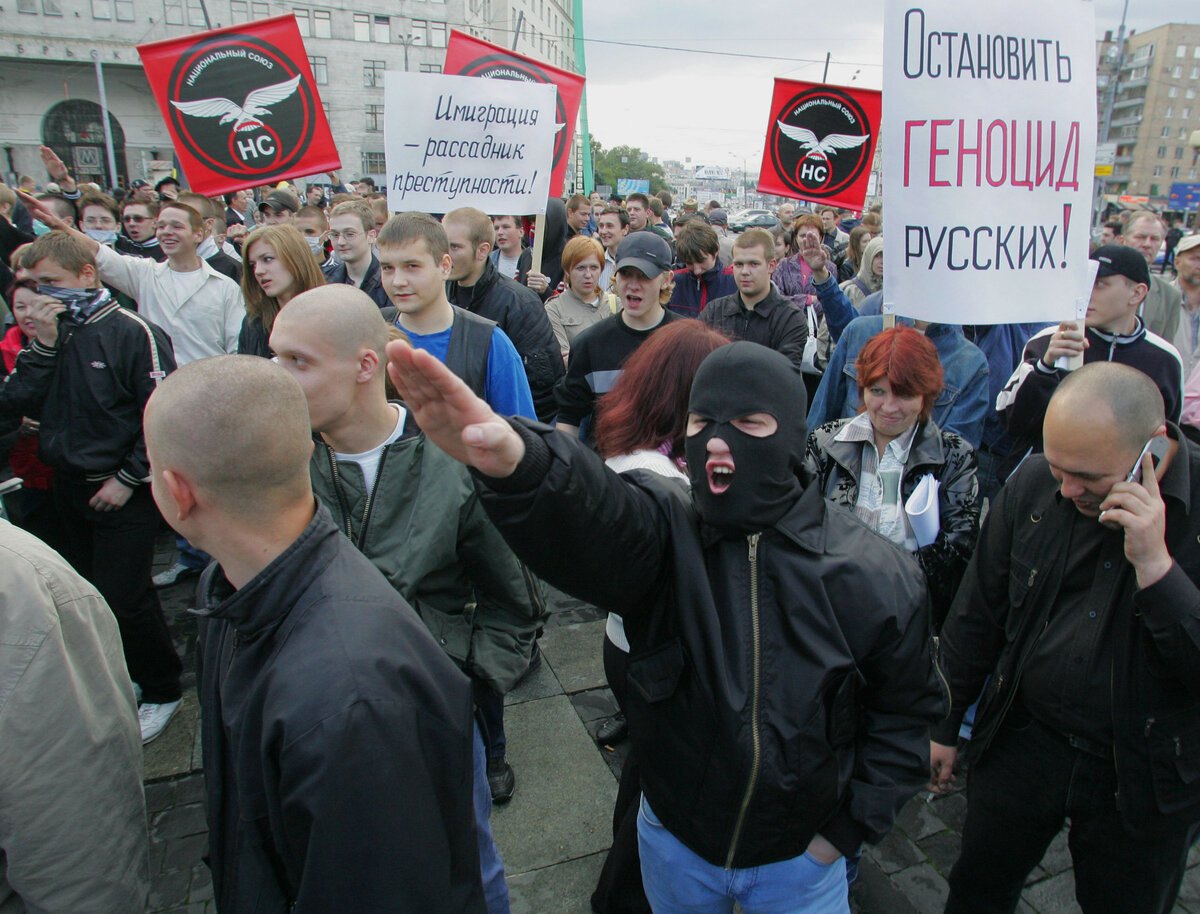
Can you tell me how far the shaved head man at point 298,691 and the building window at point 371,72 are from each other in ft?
201

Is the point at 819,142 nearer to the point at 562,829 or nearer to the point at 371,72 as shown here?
the point at 562,829

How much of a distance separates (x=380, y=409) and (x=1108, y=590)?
2056mm

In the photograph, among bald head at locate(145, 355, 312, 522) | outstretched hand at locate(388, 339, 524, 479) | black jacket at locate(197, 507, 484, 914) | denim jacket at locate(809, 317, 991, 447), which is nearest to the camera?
outstretched hand at locate(388, 339, 524, 479)

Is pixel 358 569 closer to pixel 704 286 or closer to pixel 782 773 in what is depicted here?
pixel 782 773

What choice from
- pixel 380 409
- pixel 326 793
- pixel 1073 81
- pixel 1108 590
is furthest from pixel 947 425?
pixel 326 793

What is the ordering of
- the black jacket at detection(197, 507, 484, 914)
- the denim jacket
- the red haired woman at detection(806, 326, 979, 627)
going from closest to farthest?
the black jacket at detection(197, 507, 484, 914), the red haired woman at detection(806, 326, 979, 627), the denim jacket

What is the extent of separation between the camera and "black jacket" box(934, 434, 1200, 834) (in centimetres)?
184

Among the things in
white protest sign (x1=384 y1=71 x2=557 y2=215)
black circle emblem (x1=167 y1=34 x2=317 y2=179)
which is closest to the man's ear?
white protest sign (x1=384 y1=71 x2=557 y2=215)

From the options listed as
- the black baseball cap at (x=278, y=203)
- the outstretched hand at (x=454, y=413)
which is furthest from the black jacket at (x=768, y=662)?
the black baseball cap at (x=278, y=203)

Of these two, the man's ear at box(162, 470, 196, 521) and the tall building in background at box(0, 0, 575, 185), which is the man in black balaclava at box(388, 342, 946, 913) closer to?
the man's ear at box(162, 470, 196, 521)

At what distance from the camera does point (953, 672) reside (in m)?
2.38

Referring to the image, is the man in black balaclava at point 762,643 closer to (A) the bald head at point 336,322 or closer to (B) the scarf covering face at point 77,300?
(A) the bald head at point 336,322

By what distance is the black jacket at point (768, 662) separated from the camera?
159 cm

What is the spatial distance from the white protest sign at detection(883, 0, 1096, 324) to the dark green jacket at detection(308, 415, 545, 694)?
1.83m
